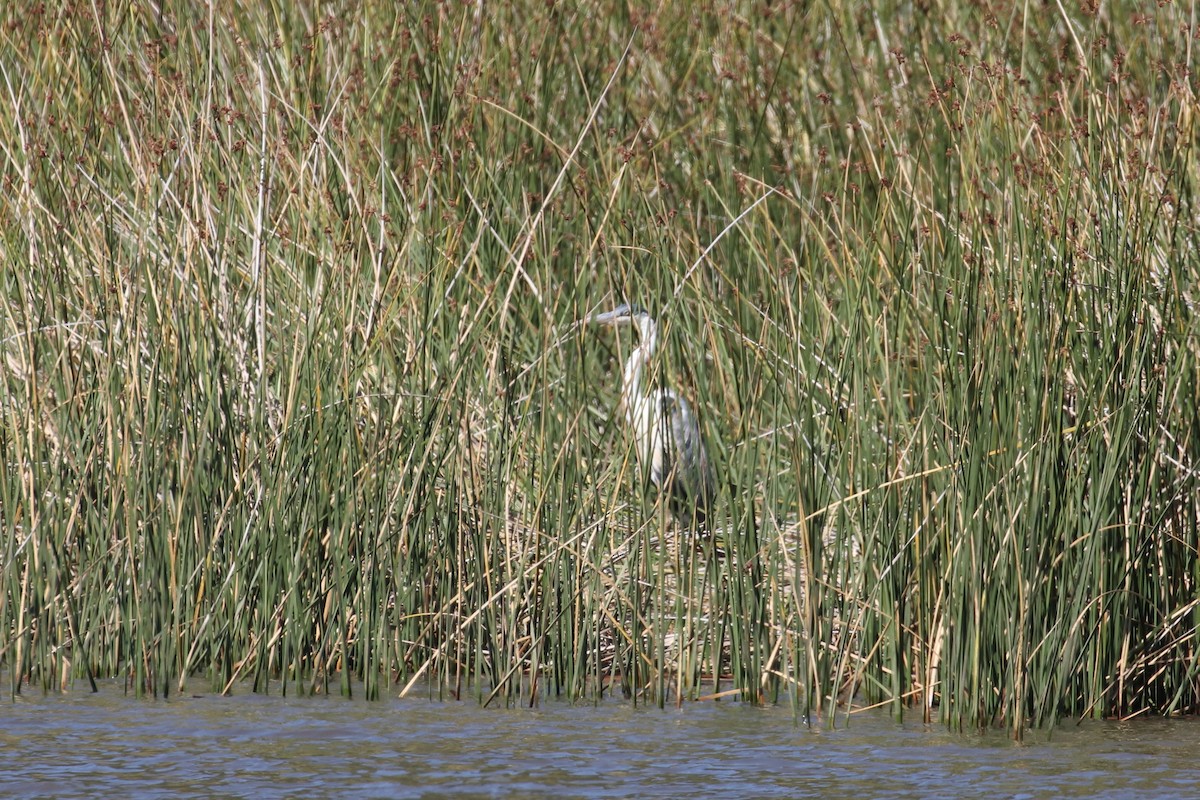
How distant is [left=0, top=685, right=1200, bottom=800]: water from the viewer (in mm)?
3146

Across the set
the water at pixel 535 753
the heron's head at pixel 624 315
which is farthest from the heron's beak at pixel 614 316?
the water at pixel 535 753

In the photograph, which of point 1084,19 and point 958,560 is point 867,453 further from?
point 1084,19

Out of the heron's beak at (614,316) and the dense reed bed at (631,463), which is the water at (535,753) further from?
the heron's beak at (614,316)

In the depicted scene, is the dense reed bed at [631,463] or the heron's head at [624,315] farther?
the heron's head at [624,315]

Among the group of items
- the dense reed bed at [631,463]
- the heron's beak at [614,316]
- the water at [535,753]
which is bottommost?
the water at [535,753]

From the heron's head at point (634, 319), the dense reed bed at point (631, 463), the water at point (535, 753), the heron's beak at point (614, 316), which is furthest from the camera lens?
the heron's beak at point (614, 316)

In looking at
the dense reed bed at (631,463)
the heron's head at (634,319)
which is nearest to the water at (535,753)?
the dense reed bed at (631,463)

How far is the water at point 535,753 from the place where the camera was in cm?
315

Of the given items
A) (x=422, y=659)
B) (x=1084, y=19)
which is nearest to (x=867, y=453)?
(x=422, y=659)

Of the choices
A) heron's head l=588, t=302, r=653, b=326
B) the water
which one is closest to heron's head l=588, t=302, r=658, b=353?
heron's head l=588, t=302, r=653, b=326

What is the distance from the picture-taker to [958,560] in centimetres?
344

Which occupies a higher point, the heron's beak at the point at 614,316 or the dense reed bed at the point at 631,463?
the heron's beak at the point at 614,316

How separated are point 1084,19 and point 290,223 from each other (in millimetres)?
3353

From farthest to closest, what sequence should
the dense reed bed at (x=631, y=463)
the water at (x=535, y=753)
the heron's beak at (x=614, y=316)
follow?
the heron's beak at (x=614, y=316), the dense reed bed at (x=631, y=463), the water at (x=535, y=753)
